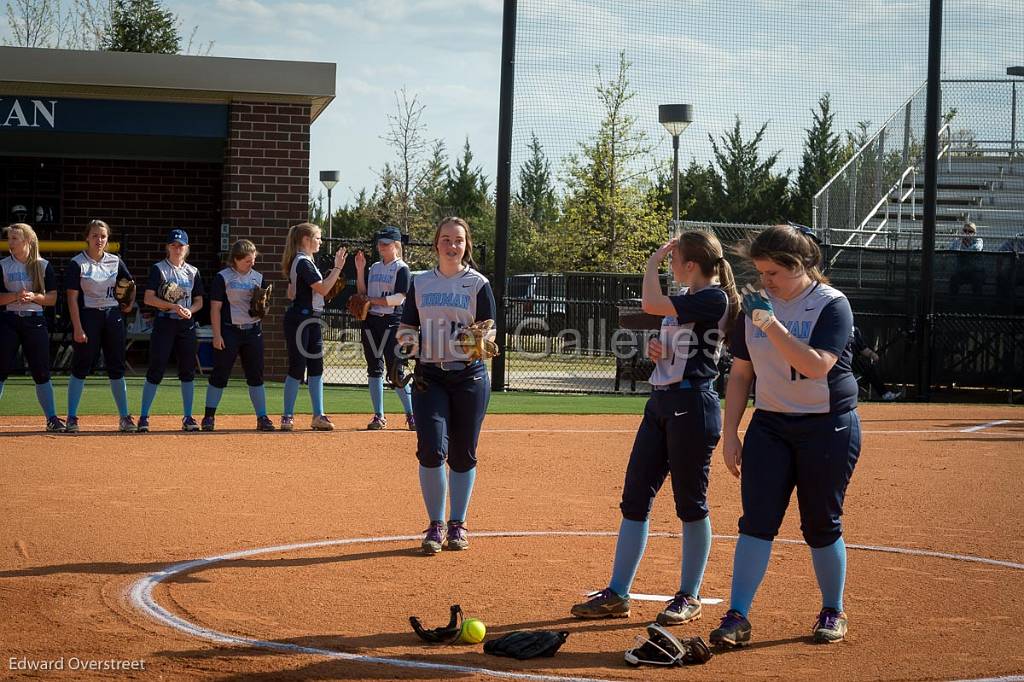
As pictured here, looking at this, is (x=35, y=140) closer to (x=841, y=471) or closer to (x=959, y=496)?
(x=959, y=496)

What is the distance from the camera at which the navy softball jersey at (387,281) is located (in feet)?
40.3

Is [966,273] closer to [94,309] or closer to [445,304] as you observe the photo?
[94,309]

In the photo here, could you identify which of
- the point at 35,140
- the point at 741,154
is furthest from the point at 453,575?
the point at 741,154

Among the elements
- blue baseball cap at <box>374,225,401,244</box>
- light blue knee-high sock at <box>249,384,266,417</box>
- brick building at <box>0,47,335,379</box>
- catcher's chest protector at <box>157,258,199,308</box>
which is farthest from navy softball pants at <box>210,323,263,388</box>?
brick building at <box>0,47,335,379</box>

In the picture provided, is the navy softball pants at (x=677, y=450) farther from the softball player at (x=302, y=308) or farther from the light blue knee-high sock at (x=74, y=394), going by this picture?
the light blue knee-high sock at (x=74, y=394)

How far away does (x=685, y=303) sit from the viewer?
567 cm

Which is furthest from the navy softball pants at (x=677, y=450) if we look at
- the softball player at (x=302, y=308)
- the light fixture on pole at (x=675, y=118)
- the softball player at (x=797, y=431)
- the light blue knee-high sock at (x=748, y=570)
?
the light fixture on pole at (x=675, y=118)

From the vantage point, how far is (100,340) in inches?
486

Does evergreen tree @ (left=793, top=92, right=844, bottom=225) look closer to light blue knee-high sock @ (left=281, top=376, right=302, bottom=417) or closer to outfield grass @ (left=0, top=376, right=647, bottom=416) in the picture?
outfield grass @ (left=0, top=376, right=647, bottom=416)

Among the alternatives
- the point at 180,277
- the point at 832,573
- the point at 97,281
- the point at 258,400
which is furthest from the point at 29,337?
the point at 832,573

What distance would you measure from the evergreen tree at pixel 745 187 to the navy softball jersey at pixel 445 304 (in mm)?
40985

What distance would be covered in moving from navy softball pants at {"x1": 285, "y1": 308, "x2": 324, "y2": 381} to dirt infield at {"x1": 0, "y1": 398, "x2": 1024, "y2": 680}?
0.99m

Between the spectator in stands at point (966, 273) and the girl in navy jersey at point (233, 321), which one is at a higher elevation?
the spectator in stands at point (966, 273)

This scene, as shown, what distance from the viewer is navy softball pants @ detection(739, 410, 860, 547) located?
5.24 meters
